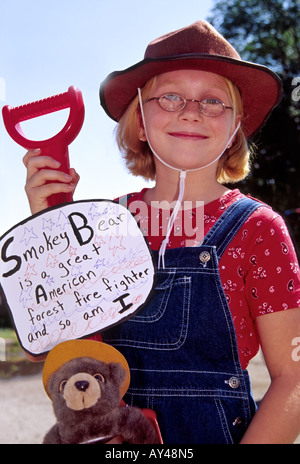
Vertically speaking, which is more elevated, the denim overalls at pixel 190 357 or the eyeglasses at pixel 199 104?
the eyeglasses at pixel 199 104

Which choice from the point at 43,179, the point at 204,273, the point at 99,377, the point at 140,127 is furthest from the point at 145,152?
the point at 99,377

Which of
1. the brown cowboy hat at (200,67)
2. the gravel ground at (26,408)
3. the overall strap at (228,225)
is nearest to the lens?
the overall strap at (228,225)

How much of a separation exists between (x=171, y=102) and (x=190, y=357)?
692 mm

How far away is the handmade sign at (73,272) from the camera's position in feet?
4.13

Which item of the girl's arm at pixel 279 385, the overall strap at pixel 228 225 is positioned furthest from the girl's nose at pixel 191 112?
the girl's arm at pixel 279 385

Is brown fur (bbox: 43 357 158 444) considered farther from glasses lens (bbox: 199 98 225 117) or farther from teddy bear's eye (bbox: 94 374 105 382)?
glasses lens (bbox: 199 98 225 117)

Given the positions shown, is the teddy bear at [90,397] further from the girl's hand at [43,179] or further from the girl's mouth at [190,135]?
the girl's mouth at [190,135]

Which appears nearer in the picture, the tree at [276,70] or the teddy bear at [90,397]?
the teddy bear at [90,397]

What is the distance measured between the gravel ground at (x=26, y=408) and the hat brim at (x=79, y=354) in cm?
231

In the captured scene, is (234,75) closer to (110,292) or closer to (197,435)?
(110,292)

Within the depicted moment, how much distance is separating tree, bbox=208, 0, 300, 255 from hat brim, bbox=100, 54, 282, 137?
824 cm

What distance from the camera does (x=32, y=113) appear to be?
4.55 feet
